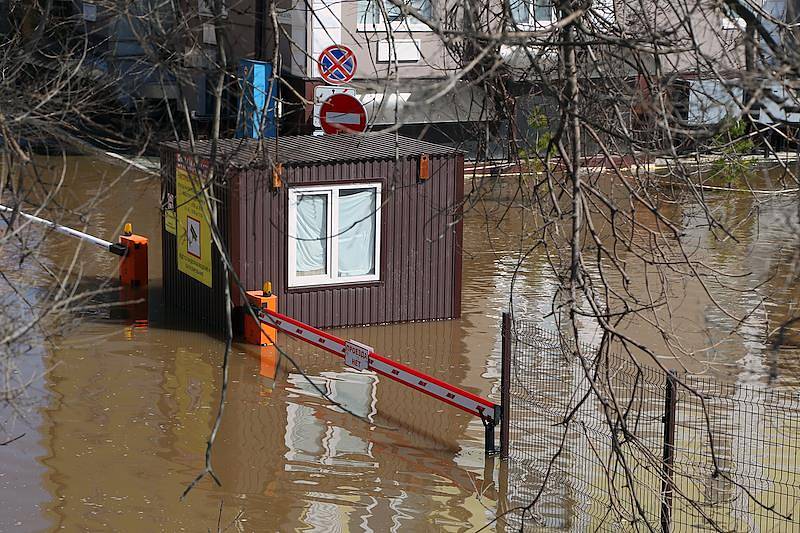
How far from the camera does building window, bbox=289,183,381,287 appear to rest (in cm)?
1278

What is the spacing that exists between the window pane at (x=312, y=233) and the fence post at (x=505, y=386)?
3.75 metres

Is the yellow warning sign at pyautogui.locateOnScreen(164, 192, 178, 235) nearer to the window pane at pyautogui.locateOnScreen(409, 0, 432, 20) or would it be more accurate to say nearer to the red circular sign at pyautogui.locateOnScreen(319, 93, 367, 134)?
the red circular sign at pyautogui.locateOnScreen(319, 93, 367, 134)

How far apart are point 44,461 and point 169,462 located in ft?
3.03

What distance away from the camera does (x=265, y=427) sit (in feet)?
33.6

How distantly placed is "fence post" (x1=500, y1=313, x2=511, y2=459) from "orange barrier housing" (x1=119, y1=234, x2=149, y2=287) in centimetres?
633

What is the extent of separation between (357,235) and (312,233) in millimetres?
501

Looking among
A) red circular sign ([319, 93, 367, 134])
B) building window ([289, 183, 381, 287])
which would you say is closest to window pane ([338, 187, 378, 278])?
building window ([289, 183, 381, 287])

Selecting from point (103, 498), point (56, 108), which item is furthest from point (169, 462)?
point (56, 108)

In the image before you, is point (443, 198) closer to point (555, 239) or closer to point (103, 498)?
point (103, 498)

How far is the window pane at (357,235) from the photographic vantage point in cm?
1299

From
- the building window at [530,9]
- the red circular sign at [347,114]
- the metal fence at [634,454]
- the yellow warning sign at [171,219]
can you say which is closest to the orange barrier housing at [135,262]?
the yellow warning sign at [171,219]

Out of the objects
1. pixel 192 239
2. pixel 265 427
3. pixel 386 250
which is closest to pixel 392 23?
pixel 386 250

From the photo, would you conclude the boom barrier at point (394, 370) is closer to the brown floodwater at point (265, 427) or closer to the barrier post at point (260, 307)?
the barrier post at point (260, 307)

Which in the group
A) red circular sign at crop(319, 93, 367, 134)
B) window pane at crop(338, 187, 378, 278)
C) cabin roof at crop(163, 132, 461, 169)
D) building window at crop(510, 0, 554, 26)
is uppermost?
building window at crop(510, 0, 554, 26)
